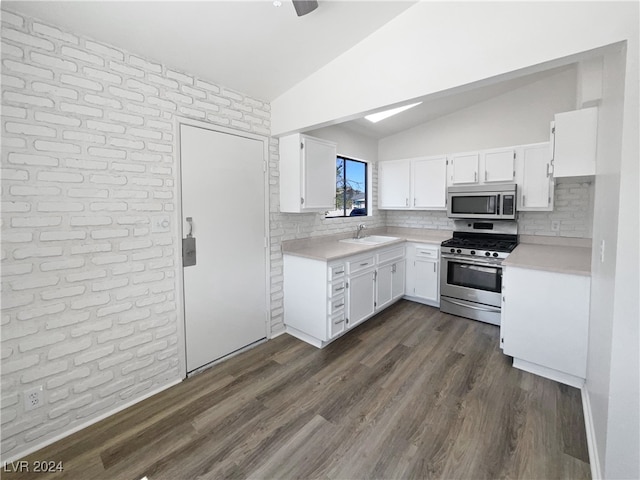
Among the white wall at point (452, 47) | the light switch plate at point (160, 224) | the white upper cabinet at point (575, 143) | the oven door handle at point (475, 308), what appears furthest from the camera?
the oven door handle at point (475, 308)

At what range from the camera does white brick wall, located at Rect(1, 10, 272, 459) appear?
158 cm

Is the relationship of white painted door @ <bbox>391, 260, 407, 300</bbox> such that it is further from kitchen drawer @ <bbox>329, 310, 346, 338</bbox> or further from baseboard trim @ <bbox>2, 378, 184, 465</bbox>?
baseboard trim @ <bbox>2, 378, 184, 465</bbox>

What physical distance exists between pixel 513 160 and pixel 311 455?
12.1ft

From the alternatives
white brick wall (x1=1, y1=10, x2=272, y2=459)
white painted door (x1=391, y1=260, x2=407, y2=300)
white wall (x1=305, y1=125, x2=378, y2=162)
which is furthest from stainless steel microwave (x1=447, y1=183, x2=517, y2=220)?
white brick wall (x1=1, y1=10, x2=272, y2=459)

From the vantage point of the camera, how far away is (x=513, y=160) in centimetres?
339

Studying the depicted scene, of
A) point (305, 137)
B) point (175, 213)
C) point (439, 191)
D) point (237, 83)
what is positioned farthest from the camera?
point (439, 191)

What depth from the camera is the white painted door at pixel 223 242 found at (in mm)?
2359

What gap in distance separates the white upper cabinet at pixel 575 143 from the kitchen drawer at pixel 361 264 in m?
1.86

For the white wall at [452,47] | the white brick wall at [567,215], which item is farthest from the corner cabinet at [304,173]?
the white brick wall at [567,215]

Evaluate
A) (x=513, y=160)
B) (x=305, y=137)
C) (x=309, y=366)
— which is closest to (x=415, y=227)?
(x=513, y=160)

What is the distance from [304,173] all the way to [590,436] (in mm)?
2842

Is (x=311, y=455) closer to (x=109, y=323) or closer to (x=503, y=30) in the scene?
(x=109, y=323)

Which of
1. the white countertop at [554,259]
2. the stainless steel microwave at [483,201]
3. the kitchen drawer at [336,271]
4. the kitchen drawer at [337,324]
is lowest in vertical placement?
the kitchen drawer at [337,324]

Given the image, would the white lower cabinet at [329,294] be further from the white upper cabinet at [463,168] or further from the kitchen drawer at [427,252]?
the white upper cabinet at [463,168]
